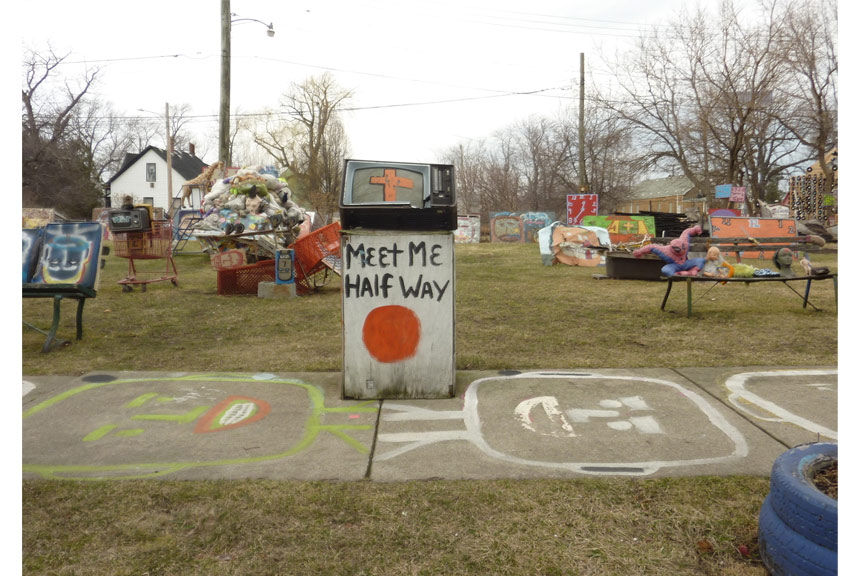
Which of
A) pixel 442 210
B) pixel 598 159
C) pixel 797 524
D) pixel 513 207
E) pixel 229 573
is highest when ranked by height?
pixel 598 159

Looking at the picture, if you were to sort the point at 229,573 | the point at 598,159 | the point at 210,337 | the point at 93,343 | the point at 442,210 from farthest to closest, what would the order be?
the point at 598,159, the point at 210,337, the point at 93,343, the point at 442,210, the point at 229,573

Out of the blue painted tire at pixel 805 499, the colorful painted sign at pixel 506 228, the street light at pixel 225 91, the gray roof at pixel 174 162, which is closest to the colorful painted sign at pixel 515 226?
the colorful painted sign at pixel 506 228

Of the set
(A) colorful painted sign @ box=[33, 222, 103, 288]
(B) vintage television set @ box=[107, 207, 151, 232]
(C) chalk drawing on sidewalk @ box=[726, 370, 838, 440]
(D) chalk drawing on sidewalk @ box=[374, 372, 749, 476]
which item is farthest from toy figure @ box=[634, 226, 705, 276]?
(B) vintage television set @ box=[107, 207, 151, 232]

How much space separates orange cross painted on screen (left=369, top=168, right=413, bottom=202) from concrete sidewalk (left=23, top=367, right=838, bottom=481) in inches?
59.6

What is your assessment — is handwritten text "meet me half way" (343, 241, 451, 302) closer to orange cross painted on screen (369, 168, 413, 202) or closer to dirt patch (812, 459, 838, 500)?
orange cross painted on screen (369, 168, 413, 202)

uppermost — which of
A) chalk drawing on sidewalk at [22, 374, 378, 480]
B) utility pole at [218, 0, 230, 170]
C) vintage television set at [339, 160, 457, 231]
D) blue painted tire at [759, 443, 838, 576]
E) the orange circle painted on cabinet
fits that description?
utility pole at [218, 0, 230, 170]

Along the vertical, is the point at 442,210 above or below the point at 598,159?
below

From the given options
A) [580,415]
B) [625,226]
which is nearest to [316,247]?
[580,415]

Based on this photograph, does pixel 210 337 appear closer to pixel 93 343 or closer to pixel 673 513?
pixel 93 343

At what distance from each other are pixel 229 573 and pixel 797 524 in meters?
2.10

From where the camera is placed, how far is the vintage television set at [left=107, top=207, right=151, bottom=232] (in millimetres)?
10242

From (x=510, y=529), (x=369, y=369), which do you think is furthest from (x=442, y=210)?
(x=510, y=529)

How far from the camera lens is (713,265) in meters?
8.72

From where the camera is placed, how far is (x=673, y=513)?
253 centimetres
